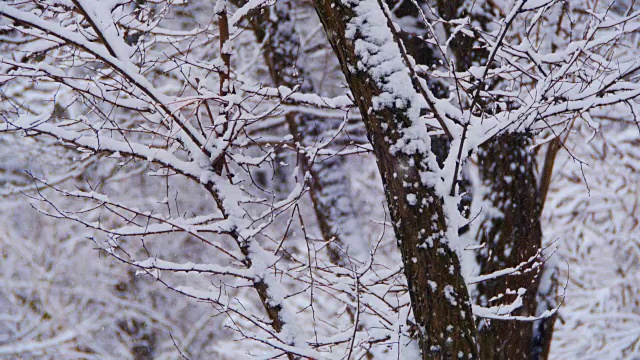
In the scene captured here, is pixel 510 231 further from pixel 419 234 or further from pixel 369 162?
pixel 369 162

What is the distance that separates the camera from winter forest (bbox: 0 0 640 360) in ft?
7.72

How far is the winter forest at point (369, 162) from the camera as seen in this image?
2.35 metres

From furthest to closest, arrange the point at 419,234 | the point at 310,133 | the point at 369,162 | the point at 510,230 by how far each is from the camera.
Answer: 1. the point at 369,162
2. the point at 310,133
3. the point at 510,230
4. the point at 419,234

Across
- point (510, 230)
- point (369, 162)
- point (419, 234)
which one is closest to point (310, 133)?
point (510, 230)

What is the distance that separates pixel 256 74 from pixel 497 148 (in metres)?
4.69

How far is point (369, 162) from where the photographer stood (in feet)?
34.2

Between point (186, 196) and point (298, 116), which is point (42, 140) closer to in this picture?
point (298, 116)

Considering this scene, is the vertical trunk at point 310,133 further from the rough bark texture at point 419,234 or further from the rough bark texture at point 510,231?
the rough bark texture at point 419,234

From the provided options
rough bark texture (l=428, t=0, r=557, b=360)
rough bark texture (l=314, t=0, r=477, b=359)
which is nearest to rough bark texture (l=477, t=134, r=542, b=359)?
rough bark texture (l=428, t=0, r=557, b=360)

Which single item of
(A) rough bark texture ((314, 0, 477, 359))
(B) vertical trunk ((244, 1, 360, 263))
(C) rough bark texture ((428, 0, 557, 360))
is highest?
(B) vertical trunk ((244, 1, 360, 263))

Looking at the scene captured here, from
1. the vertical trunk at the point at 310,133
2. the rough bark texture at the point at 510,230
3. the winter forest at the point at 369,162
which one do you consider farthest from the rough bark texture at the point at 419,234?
the vertical trunk at the point at 310,133

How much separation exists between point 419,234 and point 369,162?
8.16 m

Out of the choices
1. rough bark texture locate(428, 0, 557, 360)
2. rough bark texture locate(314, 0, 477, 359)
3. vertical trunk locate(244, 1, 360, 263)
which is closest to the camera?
rough bark texture locate(314, 0, 477, 359)

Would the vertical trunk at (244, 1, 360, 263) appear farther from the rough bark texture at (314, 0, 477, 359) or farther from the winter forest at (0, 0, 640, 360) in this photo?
the rough bark texture at (314, 0, 477, 359)
